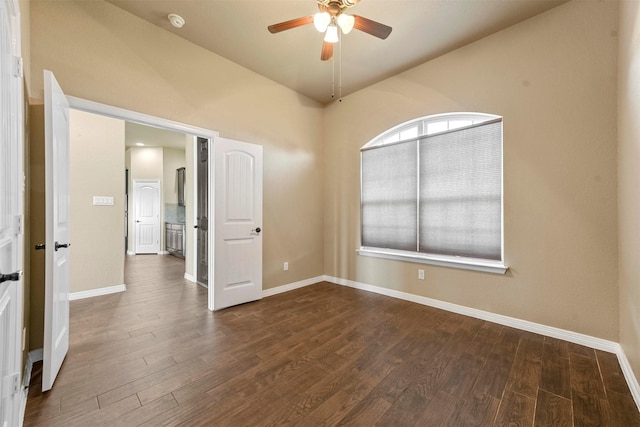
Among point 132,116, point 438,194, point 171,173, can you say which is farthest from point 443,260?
point 171,173

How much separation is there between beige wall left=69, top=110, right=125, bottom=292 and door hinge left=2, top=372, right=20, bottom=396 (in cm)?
279

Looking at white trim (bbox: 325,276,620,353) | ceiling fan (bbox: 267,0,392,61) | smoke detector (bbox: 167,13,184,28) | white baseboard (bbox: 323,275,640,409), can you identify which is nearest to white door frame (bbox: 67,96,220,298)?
smoke detector (bbox: 167,13,184,28)

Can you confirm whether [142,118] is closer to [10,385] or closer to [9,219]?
[9,219]

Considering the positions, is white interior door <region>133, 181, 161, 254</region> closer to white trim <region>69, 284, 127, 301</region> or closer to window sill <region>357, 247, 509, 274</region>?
white trim <region>69, 284, 127, 301</region>

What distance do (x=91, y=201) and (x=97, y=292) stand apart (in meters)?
1.29

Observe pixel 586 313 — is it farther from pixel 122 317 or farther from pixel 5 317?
pixel 122 317

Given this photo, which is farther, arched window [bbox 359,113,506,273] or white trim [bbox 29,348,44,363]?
arched window [bbox 359,113,506,273]

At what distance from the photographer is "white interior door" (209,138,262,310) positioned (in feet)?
10.3

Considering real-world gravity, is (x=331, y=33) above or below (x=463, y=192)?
above

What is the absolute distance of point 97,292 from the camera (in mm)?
3650

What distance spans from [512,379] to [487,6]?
3.16m

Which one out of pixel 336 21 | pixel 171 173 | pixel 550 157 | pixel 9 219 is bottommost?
pixel 9 219

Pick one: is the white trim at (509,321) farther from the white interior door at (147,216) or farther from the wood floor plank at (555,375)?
the white interior door at (147,216)

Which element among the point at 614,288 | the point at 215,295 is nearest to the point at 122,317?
the point at 215,295
